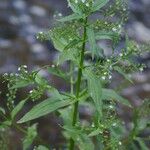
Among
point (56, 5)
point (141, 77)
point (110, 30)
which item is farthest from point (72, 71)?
point (56, 5)

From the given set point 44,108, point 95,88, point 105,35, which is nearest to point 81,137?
point 44,108

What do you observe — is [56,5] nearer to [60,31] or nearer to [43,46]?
[43,46]

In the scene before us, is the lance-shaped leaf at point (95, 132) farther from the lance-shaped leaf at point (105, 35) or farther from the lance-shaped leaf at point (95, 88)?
the lance-shaped leaf at point (105, 35)

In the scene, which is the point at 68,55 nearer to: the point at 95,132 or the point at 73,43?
the point at 73,43

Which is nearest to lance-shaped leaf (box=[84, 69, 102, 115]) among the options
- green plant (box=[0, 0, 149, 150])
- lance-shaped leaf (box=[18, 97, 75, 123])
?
green plant (box=[0, 0, 149, 150])

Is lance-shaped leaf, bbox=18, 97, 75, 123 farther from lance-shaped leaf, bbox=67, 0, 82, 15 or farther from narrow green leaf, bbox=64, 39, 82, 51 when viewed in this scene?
lance-shaped leaf, bbox=67, 0, 82, 15
